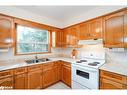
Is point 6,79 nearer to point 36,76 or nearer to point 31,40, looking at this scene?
point 36,76

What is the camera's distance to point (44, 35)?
3.13 m

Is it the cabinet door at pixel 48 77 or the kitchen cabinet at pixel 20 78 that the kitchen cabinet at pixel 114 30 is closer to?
the cabinet door at pixel 48 77

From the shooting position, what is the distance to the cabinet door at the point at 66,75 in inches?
99.2

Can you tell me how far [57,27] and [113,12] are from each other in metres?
2.00

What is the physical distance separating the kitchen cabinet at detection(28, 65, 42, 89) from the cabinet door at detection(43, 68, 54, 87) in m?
0.14

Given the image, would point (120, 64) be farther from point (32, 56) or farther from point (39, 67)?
point (32, 56)

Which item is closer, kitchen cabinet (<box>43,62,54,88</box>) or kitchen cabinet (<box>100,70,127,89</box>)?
kitchen cabinet (<box>100,70,127,89</box>)

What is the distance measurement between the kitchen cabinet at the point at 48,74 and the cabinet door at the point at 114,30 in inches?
67.4

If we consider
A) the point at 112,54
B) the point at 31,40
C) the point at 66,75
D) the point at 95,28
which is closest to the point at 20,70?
the point at 31,40

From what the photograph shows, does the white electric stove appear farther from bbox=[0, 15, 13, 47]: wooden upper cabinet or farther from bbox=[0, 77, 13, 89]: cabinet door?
bbox=[0, 15, 13, 47]: wooden upper cabinet

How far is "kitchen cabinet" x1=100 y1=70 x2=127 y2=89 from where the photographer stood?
1.39 m

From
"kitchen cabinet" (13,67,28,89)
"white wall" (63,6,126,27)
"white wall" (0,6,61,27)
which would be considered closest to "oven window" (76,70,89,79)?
"kitchen cabinet" (13,67,28,89)
